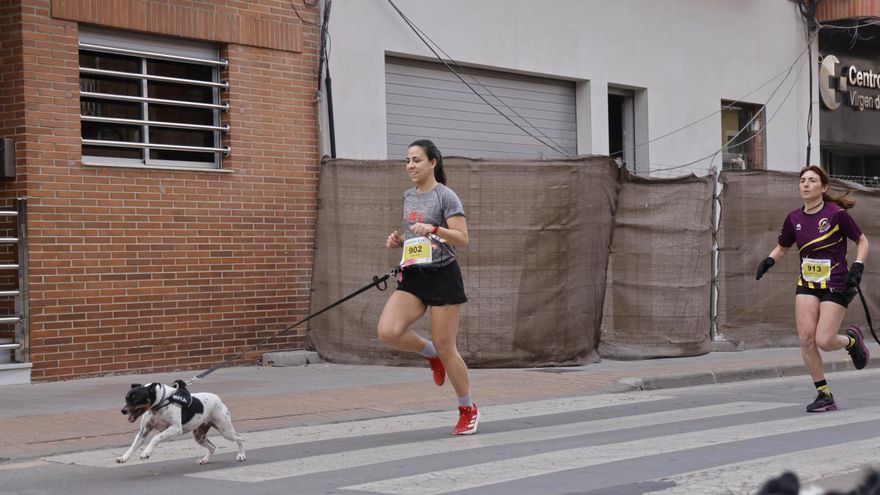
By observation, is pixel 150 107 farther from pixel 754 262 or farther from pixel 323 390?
pixel 754 262

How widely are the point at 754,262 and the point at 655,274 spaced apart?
1.81 m

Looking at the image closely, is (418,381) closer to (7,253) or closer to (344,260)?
(344,260)

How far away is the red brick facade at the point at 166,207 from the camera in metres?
11.9

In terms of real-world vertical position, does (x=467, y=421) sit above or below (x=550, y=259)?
below

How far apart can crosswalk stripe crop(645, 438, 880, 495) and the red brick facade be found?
726 centimetres

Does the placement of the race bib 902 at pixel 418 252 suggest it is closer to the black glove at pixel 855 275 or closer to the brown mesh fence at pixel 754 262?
the black glove at pixel 855 275

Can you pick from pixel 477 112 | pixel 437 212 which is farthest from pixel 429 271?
pixel 477 112

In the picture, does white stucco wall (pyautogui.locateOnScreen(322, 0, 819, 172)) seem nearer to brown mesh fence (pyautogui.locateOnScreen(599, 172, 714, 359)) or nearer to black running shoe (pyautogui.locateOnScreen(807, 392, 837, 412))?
brown mesh fence (pyautogui.locateOnScreen(599, 172, 714, 359))

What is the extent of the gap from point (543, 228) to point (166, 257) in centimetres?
396

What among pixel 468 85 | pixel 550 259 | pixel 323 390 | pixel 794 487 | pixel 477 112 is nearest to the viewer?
pixel 794 487

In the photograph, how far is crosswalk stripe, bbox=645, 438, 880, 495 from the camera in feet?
20.9

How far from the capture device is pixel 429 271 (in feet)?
27.3

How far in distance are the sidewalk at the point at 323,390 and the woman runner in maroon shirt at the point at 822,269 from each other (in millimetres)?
2574

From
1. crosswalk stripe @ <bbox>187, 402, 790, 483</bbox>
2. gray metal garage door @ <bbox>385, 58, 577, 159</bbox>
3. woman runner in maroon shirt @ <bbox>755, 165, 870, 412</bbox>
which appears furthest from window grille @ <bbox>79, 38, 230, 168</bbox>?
woman runner in maroon shirt @ <bbox>755, 165, 870, 412</bbox>
